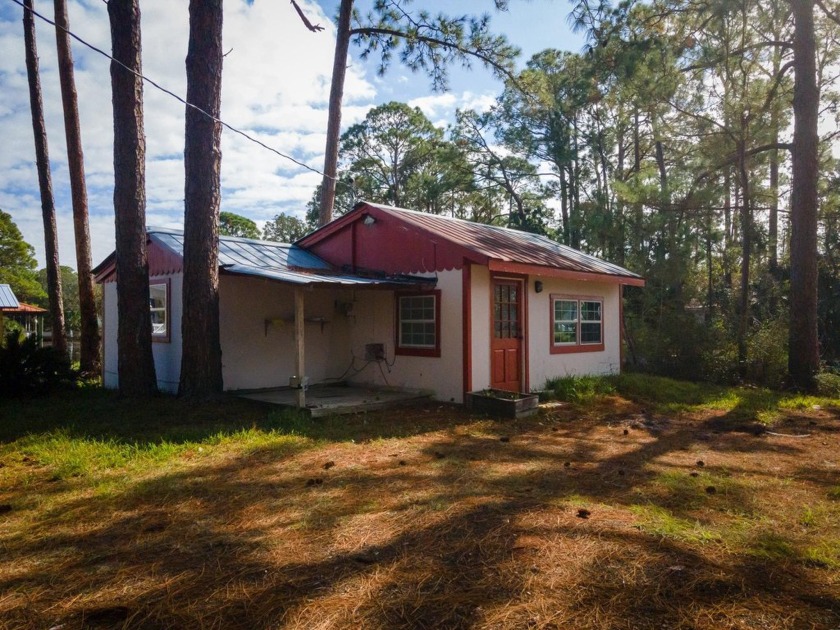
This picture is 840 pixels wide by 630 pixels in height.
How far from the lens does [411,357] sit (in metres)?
9.84

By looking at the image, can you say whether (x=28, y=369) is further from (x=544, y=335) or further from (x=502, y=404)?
(x=544, y=335)

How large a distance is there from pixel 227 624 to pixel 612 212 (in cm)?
1619

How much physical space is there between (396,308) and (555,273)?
2.93m

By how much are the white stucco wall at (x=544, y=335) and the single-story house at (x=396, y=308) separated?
0.03 metres

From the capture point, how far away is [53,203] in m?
13.3

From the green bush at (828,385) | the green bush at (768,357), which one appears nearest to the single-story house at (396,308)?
the green bush at (768,357)

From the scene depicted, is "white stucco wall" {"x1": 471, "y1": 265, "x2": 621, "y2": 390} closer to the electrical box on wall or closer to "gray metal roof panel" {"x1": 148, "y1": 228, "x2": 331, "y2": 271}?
the electrical box on wall

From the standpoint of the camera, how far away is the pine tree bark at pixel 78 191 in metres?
12.2

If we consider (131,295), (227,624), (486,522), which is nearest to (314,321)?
(131,295)

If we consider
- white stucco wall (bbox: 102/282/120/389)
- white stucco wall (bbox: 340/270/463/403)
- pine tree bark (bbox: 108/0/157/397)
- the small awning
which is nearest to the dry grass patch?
pine tree bark (bbox: 108/0/157/397)

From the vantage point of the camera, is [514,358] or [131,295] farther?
[514,358]

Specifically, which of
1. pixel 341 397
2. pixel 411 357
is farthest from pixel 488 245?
pixel 341 397

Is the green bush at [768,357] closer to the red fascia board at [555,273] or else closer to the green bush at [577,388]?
the red fascia board at [555,273]

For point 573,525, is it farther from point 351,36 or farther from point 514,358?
point 351,36
